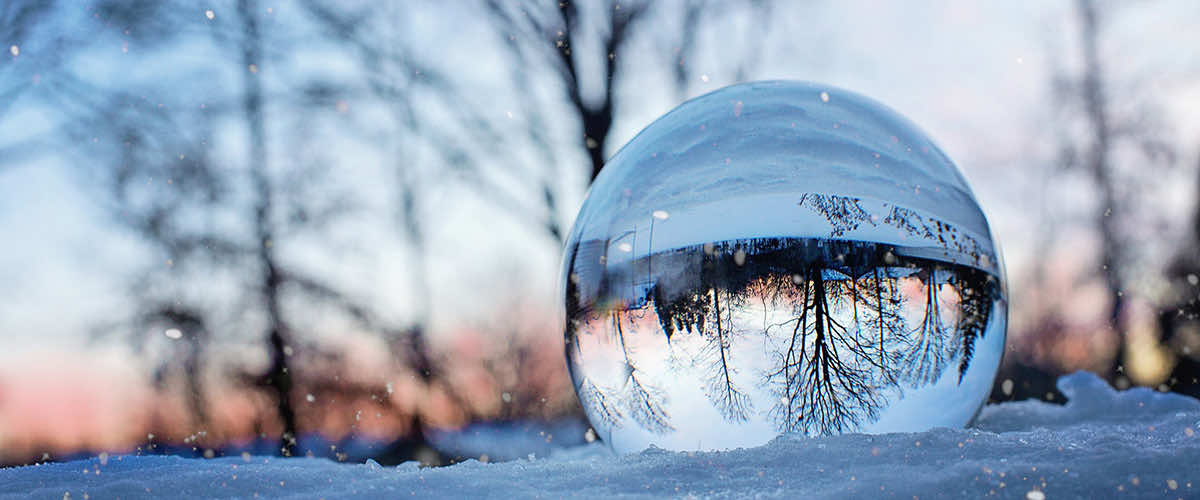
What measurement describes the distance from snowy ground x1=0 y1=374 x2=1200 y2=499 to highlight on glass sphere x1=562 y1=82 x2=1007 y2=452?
180mm

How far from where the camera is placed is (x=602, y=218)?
255cm

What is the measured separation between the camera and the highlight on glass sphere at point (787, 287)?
213 centimetres

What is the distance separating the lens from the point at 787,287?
83.4 inches

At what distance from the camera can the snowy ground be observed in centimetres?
157

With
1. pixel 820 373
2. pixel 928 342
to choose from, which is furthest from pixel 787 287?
pixel 928 342

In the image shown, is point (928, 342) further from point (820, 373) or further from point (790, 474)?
point (790, 474)

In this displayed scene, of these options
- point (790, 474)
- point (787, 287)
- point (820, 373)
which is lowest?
point (790, 474)

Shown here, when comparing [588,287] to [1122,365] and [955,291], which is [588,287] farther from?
[1122,365]

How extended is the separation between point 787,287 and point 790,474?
549mm

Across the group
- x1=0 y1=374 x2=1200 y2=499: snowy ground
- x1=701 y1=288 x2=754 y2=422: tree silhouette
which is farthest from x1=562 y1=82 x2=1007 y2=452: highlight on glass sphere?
x1=0 y1=374 x2=1200 y2=499: snowy ground

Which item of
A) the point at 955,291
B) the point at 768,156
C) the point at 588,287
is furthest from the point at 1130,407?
the point at 588,287

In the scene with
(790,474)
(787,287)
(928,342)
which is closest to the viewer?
(790,474)

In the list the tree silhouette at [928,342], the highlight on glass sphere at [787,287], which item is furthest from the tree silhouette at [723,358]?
the tree silhouette at [928,342]

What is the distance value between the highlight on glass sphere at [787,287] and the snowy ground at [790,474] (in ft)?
0.59
